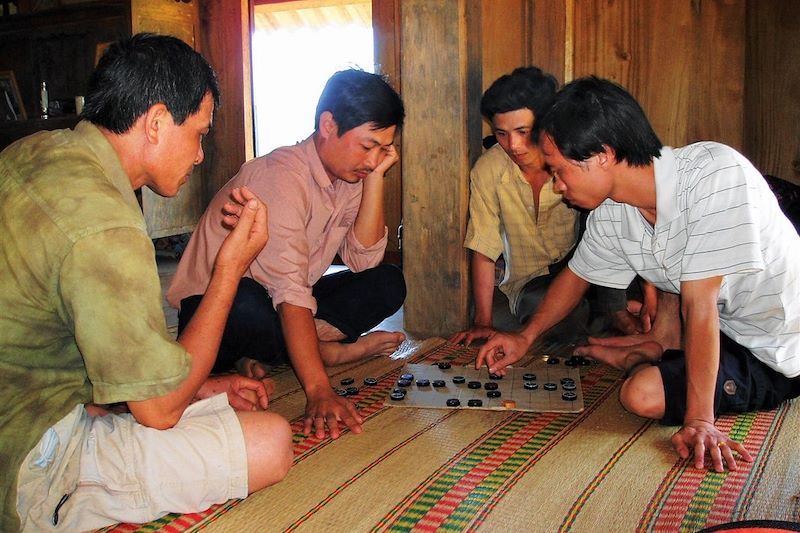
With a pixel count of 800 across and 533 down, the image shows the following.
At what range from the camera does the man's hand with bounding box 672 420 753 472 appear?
1.72 metres

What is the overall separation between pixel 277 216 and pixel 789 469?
143cm

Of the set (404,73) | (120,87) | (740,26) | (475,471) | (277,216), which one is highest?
(740,26)

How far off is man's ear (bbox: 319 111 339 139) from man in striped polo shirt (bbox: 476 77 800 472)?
646mm

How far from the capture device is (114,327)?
1.25 meters

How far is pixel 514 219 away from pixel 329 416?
1375mm

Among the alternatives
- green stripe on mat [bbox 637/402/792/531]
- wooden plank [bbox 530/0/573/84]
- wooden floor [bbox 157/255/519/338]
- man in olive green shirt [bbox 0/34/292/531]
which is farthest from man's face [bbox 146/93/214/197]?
wooden plank [bbox 530/0/573/84]

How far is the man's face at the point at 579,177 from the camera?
78.2 inches

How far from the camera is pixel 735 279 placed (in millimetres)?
1996

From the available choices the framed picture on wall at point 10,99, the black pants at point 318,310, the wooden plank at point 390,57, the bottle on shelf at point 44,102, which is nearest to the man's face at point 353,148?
the black pants at point 318,310

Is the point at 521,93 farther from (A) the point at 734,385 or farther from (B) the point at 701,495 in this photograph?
(B) the point at 701,495

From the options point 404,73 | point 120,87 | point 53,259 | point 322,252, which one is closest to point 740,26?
point 404,73

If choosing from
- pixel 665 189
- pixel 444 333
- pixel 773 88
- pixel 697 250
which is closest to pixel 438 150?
pixel 444 333

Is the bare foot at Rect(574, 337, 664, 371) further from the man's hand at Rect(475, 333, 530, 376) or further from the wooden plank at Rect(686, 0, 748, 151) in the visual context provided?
the wooden plank at Rect(686, 0, 748, 151)

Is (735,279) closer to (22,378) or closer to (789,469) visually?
(789,469)
